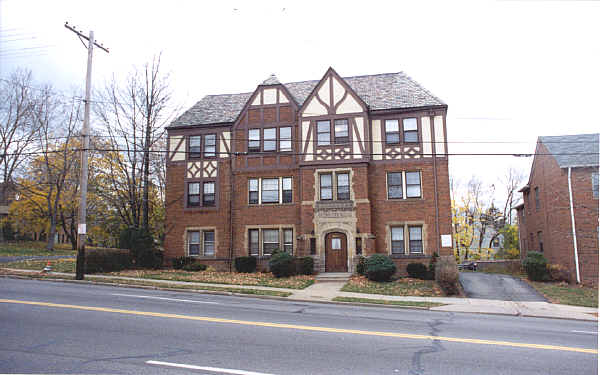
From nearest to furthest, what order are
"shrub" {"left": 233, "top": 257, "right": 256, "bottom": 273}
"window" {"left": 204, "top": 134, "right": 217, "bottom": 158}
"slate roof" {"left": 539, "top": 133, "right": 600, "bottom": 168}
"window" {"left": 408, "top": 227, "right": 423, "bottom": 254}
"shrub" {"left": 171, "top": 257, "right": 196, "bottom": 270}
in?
"slate roof" {"left": 539, "top": 133, "right": 600, "bottom": 168} < "window" {"left": 408, "top": 227, "right": 423, "bottom": 254} < "shrub" {"left": 233, "top": 257, "right": 256, "bottom": 273} < "shrub" {"left": 171, "top": 257, "right": 196, "bottom": 270} < "window" {"left": 204, "top": 134, "right": 217, "bottom": 158}

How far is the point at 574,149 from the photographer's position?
23188mm

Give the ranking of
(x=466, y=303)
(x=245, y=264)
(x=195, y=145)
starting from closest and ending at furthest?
(x=466, y=303) → (x=245, y=264) → (x=195, y=145)

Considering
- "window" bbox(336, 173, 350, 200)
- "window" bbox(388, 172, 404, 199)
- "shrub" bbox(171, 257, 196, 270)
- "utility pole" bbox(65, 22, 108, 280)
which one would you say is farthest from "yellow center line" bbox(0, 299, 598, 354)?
"window" bbox(388, 172, 404, 199)

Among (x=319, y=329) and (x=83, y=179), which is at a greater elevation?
(x=83, y=179)

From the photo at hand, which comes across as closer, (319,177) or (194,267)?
(319,177)

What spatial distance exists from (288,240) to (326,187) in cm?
384

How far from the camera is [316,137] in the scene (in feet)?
78.8

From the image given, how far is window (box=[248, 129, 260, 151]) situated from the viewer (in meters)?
25.6

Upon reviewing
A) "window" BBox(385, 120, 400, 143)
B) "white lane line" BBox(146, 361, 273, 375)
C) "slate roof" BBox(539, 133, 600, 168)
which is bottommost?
"white lane line" BBox(146, 361, 273, 375)

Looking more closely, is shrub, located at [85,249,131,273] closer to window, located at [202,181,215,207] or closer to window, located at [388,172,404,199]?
window, located at [202,181,215,207]

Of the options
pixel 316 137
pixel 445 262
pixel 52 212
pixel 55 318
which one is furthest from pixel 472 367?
pixel 52 212

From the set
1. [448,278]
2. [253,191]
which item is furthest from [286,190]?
[448,278]

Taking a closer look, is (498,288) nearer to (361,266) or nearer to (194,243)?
(361,266)

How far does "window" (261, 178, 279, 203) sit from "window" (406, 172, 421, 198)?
293 inches
